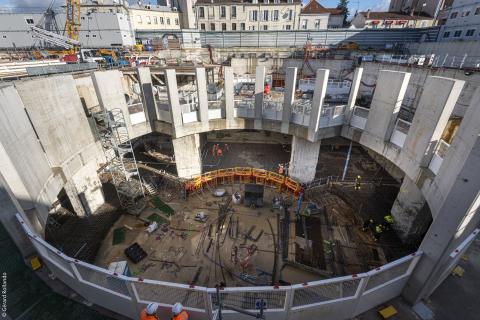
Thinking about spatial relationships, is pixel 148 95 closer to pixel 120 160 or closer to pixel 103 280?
pixel 120 160

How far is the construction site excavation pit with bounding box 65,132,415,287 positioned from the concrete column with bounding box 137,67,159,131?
5266mm

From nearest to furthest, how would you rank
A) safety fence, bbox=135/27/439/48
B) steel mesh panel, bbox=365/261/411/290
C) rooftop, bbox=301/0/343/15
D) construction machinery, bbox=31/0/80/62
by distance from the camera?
steel mesh panel, bbox=365/261/411/290, construction machinery, bbox=31/0/80/62, safety fence, bbox=135/27/439/48, rooftop, bbox=301/0/343/15

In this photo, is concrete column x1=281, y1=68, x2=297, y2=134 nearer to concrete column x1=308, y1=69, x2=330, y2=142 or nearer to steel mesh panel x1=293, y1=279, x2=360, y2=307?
concrete column x1=308, y1=69, x2=330, y2=142

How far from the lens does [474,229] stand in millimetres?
9172

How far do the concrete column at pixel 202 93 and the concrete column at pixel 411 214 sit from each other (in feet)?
50.8

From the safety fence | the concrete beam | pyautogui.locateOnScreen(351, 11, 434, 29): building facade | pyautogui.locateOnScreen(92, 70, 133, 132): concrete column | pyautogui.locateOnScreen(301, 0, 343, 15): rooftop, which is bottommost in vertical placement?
the concrete beam

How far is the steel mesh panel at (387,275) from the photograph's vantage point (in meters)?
7.91

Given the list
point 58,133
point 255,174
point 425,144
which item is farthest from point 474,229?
point 58,133

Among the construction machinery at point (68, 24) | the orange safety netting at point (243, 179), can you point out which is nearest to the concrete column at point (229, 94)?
the orange safety netting at point (243, 179)

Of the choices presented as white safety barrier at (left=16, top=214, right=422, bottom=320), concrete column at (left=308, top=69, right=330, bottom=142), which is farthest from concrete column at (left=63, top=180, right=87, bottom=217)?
concrete column at (left=308, top=69, right=330, bottom=142)

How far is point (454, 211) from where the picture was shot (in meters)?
7.39

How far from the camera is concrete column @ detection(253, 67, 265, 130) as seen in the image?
1669 cm

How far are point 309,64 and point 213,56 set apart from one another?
53.4 feet

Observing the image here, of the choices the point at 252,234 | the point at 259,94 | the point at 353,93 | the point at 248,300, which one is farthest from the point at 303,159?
the point at 248,300
